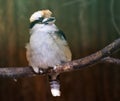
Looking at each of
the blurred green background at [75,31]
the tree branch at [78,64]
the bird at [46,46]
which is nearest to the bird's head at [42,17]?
the bird at [46,46]

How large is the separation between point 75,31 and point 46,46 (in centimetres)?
96

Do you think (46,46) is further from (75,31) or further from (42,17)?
(75,31)

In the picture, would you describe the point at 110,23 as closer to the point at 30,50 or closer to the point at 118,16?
the point at 118,16

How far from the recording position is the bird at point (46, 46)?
1.19 metres

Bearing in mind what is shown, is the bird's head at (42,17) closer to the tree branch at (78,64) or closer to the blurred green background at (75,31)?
the tree branch at (78,64)

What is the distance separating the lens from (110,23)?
7.14 ft

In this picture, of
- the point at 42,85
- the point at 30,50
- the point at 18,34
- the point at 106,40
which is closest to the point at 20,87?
the point at 42,85

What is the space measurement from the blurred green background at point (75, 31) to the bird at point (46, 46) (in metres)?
0.91

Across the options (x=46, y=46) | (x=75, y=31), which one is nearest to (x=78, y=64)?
(x=46, y=46)

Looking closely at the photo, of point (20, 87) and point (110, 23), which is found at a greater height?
point (110, 23)

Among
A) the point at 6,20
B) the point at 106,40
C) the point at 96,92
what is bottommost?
the point at 96,92

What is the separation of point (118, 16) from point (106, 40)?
0.14 metres

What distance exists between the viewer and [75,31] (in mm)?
2178

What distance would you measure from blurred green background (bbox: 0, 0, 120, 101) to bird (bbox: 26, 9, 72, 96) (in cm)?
91
